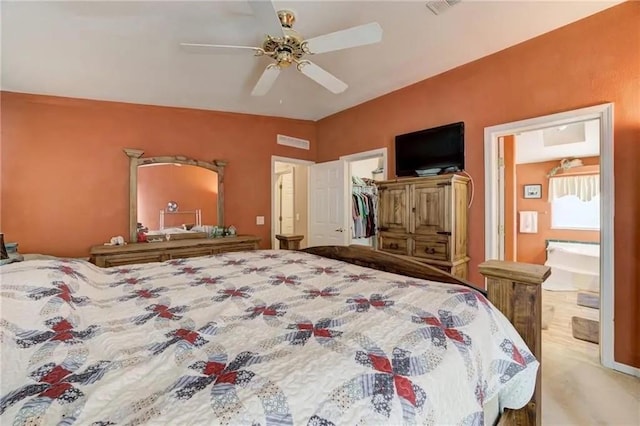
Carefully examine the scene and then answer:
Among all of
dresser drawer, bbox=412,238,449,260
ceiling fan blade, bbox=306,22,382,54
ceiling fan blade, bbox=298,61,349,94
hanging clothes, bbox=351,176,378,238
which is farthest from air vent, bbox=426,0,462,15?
hanging clothes, bbox=351,176,378,238

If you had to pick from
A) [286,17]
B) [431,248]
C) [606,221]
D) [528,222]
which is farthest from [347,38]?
[528,222]

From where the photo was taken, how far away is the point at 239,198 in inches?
163

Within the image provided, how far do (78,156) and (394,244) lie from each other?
3.71 meters

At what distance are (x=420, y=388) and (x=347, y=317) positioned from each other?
355mm

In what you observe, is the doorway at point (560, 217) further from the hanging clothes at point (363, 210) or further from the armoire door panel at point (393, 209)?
the hanging clothes at point (363, 210)

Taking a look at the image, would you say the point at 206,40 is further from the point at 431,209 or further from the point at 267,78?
the point at 431,209

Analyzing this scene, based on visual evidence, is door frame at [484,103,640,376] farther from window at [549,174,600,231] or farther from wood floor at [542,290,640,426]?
window at [549,174,600,231]

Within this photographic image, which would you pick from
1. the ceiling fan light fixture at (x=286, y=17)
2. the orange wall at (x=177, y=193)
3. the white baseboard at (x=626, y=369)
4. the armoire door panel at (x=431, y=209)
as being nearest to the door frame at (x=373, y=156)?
the armoire door panel at (x=431, y=209)

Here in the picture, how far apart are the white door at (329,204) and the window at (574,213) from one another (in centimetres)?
452

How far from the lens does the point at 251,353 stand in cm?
85

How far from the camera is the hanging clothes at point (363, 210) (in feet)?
14.9

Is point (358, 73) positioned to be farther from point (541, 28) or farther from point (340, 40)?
point (541, 28)

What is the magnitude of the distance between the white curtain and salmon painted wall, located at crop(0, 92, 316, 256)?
20.5 ft

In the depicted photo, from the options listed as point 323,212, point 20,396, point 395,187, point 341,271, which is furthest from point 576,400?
point 323,212
